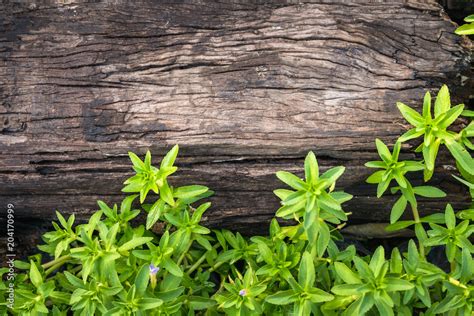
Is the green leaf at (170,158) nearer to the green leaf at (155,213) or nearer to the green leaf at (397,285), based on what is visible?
the green leaf at (155,213)

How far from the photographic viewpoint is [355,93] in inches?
115

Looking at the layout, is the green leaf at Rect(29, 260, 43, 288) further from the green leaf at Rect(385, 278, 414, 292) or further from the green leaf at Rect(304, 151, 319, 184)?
the green leaf at Rect(385, 278, 414, 292)

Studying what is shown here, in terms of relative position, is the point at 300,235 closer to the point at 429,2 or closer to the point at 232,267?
the point at 232,267

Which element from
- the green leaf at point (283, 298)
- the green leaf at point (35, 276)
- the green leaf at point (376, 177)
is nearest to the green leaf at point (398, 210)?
the green leaf at point (376, 177)

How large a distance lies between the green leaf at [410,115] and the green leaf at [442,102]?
8 cm

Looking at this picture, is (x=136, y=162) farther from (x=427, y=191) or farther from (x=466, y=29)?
(x=466, y=29)

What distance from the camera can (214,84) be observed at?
2975 millimetres

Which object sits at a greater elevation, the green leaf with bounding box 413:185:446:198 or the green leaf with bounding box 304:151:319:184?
the green leaf with bounding box 304:151:319:184

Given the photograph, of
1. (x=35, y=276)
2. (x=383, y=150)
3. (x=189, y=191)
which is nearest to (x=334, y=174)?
(x=383, y=150)

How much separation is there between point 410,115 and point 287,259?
898 millimetres

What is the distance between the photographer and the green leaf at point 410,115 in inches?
105

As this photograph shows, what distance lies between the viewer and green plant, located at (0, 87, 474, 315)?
8.56 ft

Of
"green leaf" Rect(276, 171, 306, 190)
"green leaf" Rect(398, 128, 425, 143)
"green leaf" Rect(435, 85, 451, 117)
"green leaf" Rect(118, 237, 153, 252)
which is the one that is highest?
"green leaf" Rect(435, 85, 451, 117)

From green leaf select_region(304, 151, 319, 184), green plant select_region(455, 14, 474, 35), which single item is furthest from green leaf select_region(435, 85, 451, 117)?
green leaf select_region(304, 151, 319, 184)
